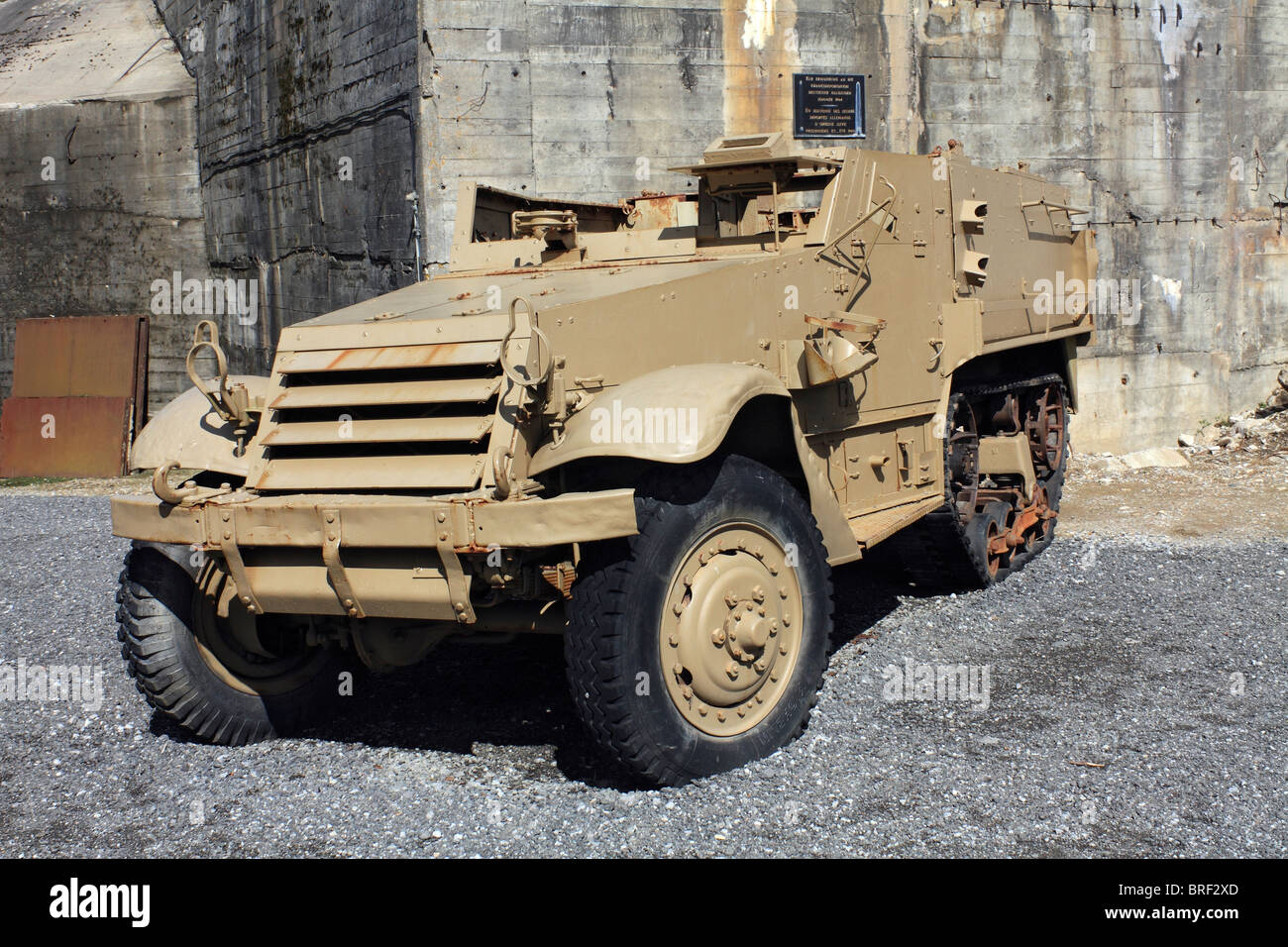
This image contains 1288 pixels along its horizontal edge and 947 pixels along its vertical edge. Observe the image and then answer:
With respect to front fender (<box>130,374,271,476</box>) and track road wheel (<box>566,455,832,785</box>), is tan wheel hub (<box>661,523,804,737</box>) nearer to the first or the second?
track road wheel (<box>566,455,832,785</box>)

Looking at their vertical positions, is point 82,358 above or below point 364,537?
above

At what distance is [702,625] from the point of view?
420 centimetres

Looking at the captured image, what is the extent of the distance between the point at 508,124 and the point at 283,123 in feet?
10.6

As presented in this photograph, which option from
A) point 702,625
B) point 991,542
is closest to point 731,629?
point 702,625

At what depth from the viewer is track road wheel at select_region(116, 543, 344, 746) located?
4594 millimetres

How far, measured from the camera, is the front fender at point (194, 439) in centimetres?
461

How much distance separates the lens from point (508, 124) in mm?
9852

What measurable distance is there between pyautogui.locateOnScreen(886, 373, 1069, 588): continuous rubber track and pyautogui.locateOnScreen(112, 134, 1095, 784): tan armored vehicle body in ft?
1.93

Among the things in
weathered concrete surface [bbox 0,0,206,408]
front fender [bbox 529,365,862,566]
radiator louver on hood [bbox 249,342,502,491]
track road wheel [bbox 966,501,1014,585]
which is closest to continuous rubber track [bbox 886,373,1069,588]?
track road wheel [bbox 966,501,1014,585]

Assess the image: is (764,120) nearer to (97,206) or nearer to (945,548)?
→ (945,548)

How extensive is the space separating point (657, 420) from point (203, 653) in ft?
6.66

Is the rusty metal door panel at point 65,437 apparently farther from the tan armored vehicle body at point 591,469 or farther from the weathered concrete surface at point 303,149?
the tan armored vehicle body at point 591,469

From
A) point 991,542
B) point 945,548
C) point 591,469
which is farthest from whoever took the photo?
point 991,542

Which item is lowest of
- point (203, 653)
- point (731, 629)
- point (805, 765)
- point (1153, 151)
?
point (805, 765)
